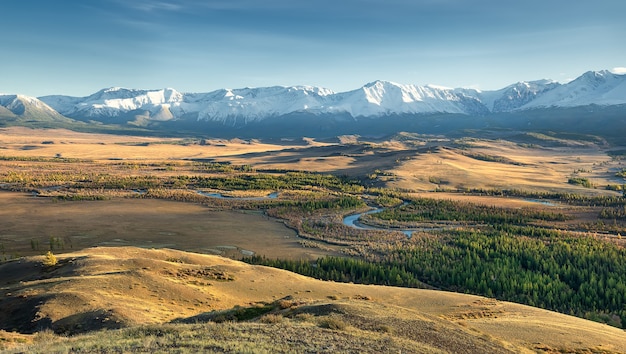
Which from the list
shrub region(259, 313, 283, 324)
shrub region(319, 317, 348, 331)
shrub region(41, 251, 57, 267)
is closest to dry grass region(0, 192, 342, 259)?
shrub region(41, 251, 57, 267)

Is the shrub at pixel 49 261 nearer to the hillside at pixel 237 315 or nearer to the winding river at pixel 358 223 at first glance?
the hillside at pixel 237 315

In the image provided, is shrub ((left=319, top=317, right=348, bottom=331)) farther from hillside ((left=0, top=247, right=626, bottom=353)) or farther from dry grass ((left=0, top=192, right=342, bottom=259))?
dry grass ((left=0, top=192, right=342, bottom=259))

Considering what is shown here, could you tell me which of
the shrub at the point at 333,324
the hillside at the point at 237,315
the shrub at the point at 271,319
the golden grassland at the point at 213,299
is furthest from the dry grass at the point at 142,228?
the shrub at the point at 333,324

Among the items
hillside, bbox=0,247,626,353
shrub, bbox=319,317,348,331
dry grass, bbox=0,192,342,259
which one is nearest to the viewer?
hillside, bbox=0,247,626,353

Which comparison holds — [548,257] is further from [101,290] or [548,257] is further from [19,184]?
[19,184]

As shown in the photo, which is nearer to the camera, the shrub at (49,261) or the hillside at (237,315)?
the hillside at (237,315)

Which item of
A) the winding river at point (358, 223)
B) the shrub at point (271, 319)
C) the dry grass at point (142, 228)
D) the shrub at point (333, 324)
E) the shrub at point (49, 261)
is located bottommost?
the winding river at point (358, 223)

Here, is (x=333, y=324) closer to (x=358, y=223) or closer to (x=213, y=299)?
(x=213, y=299)

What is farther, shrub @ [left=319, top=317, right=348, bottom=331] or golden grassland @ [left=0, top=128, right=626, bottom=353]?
shrub @ [left=319, top=317, right=348, bottom=331]
